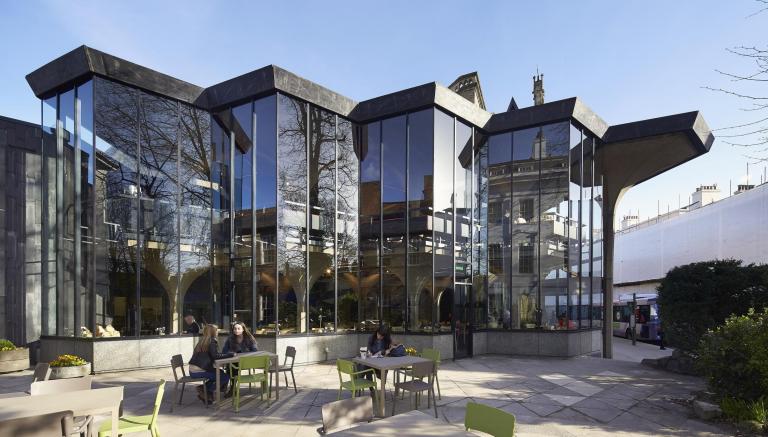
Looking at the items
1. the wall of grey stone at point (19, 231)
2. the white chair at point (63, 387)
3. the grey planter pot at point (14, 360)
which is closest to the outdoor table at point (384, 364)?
the white chair at point (63, 387)

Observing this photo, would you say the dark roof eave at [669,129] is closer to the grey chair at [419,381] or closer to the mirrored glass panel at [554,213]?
the mirrored glass panel at [554,213]

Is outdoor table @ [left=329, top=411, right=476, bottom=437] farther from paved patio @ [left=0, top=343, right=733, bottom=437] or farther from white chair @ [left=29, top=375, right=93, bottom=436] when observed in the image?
white chair @ [left=29, top=375, right=93, bottom=436]

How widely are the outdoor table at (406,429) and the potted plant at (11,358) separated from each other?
1155 cm

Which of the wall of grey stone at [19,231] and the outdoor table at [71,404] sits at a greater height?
the wall of grey stone at [19,231]

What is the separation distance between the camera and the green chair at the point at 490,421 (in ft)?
13.6

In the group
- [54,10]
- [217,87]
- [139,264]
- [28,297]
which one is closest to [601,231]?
[217,87]

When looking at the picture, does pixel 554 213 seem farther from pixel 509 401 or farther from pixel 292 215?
pixel 292 215

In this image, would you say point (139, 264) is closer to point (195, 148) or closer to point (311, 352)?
point (195, 148)

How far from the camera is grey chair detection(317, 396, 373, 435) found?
171 inches

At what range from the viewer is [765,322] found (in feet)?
25.6

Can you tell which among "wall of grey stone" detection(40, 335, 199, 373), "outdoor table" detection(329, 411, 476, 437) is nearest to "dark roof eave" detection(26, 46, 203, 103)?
"wall of grey stone" detection(40, 335, 199, 373)

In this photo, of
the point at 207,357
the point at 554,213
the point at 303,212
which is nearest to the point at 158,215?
the point at 303,212

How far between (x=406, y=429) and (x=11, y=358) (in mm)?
12004

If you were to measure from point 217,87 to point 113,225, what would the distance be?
179 inches
